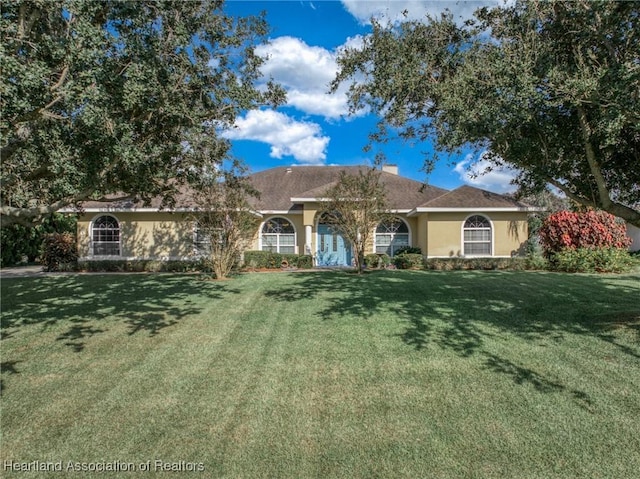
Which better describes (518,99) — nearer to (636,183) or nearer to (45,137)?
(636,183)

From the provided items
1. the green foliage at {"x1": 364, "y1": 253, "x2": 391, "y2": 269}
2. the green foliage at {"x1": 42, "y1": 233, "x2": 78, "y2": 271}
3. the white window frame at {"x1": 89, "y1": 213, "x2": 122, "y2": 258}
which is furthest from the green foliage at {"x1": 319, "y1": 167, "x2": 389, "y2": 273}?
the green foliage at {"x1": 42, "y1": 233, "x2": 78, "y2": 271}

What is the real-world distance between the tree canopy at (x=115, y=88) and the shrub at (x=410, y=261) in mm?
12775

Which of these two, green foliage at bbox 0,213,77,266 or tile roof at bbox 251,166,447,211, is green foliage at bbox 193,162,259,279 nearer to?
tile roof at bbox 251,166,447,211

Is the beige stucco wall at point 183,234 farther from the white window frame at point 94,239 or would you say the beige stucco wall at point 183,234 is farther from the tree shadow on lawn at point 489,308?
the tree shadow on lawn at point 489,308

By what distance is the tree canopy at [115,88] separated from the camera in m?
5.74

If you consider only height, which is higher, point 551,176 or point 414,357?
point 551,176

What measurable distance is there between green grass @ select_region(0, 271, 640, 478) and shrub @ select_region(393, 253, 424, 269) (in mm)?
9770

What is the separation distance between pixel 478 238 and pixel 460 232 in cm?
105

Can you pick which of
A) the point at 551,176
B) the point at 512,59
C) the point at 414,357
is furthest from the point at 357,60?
the point at 414,357

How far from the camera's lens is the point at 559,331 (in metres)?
7.15

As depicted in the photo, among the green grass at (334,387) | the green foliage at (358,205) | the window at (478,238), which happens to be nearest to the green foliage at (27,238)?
the green grass at (334,387)

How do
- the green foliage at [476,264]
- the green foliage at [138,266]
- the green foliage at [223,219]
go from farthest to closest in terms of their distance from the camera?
the green foliage at [138,266] < the green foliage at [476,264] < the green foliage at [223,219]

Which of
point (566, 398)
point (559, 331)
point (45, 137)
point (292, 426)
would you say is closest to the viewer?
point (292, 426)

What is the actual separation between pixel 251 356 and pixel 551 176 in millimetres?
6245
